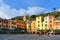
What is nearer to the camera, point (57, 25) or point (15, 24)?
point (57, 25)

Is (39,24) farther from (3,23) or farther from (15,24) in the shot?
(3,23)

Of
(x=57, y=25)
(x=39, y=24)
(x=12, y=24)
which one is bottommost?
(x=57, y=25)

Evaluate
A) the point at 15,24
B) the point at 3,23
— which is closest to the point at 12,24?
the point at 15,24

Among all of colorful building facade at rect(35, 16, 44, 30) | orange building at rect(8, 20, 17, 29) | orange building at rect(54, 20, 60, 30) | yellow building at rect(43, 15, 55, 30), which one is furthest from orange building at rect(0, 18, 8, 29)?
orange building at rect(54, 20, 60, 30)

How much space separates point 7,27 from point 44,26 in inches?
1055

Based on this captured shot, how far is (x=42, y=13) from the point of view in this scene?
190 m

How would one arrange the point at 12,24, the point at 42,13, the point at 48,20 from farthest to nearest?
the point at 42,13
the point at 12,24
the point at 48,20

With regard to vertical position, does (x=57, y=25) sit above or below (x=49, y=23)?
below

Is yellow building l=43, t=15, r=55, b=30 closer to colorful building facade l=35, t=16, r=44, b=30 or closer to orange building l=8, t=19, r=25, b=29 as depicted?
colorful building facade l=35, t=16, r=44, b=30

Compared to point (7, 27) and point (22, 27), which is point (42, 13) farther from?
point (7, 27)

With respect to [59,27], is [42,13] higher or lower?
higher

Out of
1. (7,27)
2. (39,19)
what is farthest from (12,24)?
(39,19)

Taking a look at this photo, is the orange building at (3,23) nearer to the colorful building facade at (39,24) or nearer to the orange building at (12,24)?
the orange building at (12,24)

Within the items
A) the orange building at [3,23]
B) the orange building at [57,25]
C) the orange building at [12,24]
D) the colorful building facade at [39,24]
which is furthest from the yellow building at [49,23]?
the orange building at [3,23]
